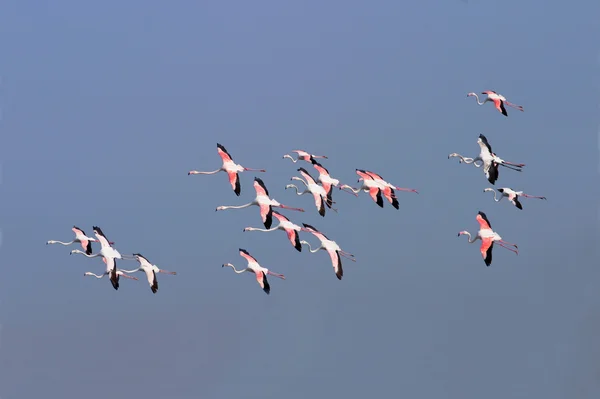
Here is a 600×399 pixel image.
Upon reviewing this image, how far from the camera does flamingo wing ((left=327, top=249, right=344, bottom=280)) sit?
32000 mm

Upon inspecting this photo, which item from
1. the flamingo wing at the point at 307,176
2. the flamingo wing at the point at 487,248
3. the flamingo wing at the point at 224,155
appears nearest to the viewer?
the flamingo wing at the point at 487,248

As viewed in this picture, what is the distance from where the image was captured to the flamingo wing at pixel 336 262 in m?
32.0

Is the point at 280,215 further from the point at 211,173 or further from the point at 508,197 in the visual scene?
the point at 508,197

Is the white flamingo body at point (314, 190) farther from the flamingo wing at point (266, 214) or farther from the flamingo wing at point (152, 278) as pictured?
the flamingo wing at point (152, 278)

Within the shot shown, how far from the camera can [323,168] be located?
33938 millimetres

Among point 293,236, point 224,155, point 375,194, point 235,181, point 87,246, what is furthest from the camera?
point 87,246

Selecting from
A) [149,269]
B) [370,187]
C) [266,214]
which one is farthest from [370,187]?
[149,269]

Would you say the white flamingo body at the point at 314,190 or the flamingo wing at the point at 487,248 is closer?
the flamingo wing at the point at 487,248

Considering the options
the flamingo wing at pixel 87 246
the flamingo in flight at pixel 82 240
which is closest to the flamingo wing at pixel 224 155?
the flamingo in flight at pixel 82 240

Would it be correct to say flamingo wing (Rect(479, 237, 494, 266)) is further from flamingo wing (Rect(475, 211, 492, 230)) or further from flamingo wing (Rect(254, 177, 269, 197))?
flamingo wing (Rect(254, 177, 269, 197))

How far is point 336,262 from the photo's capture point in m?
32.3

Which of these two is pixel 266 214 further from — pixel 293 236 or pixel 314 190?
pixel 314 190

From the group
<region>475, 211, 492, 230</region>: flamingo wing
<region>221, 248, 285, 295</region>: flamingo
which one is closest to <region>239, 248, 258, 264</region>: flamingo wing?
<region>221, 248, 285, 295</region>: flamingo

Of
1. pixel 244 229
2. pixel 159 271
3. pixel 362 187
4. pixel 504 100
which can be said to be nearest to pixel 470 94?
pixel 504 100
